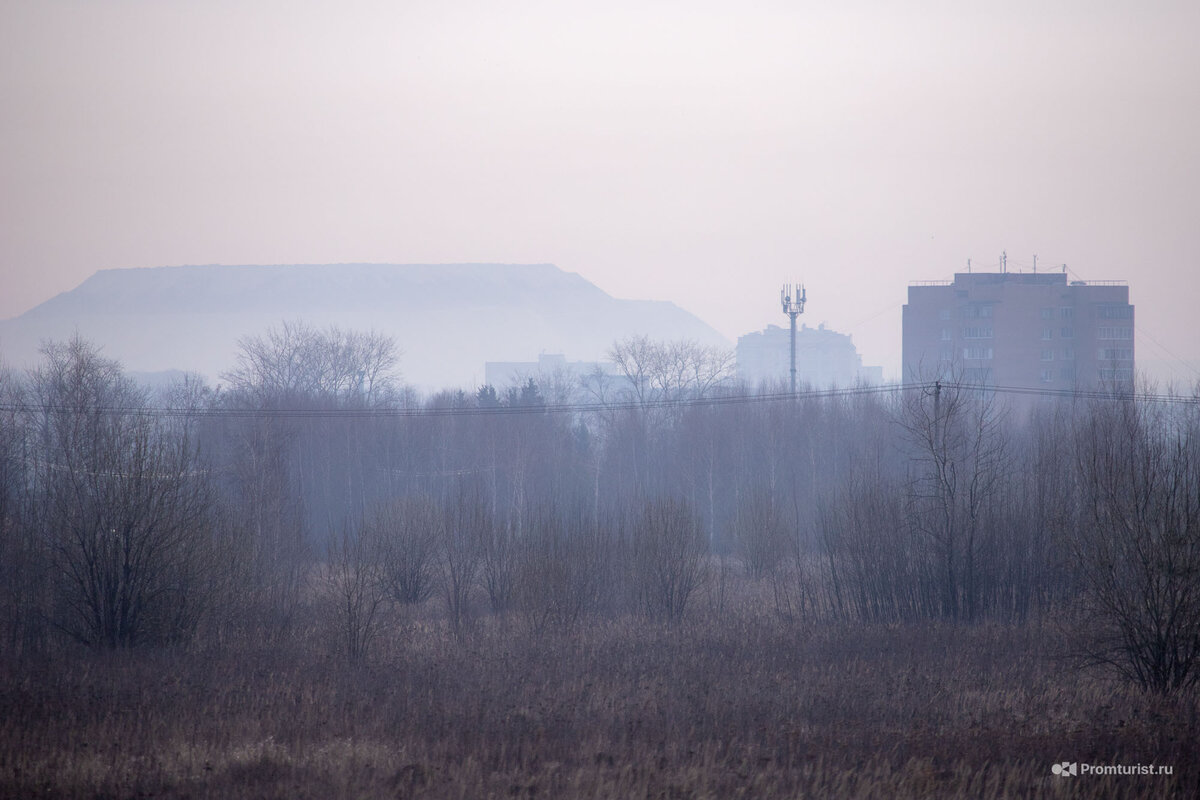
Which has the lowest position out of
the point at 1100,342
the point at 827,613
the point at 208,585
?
the point at 827,613

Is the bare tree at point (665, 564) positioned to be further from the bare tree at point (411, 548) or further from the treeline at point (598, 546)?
the bare tree at point (411, 548)

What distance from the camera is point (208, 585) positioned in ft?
59.4

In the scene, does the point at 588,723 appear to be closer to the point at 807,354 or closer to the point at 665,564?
the point at 665,564

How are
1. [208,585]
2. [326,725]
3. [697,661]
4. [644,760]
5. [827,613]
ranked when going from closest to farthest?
[644,760]
[326,725]
[697,661]
[208,585]
[827,613]

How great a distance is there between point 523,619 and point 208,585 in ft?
21.7

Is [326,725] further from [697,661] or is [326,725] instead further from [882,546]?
[882,546]

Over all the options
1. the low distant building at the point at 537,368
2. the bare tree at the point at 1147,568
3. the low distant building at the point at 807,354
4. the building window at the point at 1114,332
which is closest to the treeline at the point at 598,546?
the bare tree at the point at 1147,568

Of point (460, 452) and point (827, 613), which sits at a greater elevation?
point (460, 452)

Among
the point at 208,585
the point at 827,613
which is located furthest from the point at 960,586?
the point at 208,585

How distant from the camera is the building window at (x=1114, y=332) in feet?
231

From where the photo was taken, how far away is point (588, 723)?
11508mm

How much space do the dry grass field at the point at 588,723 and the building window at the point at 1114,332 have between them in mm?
62327

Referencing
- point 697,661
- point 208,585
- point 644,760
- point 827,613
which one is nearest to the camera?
point 644,760

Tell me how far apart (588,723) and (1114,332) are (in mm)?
72326
